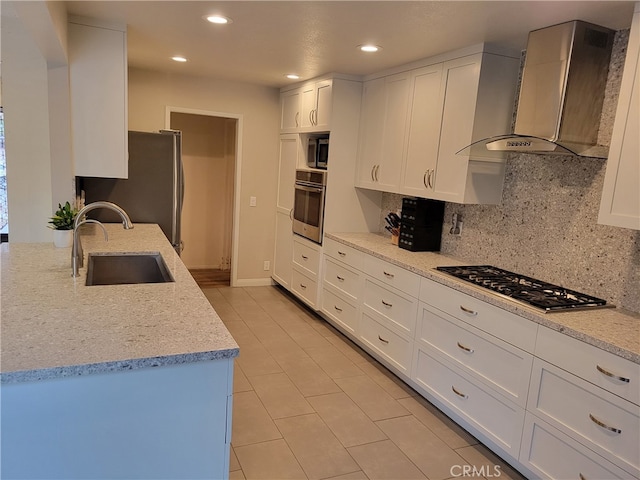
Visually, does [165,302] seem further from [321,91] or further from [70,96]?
[321,91]

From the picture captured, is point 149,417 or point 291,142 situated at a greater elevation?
point 291,142

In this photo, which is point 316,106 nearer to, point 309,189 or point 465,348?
point 309,189

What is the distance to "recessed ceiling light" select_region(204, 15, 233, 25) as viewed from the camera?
2.59 meters

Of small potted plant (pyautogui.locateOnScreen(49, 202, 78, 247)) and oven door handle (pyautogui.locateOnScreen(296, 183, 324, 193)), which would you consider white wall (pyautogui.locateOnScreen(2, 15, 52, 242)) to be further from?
oven door handle (pyautogui.locateOnScreen(296, 183, 324, 193))

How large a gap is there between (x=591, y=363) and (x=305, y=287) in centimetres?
300

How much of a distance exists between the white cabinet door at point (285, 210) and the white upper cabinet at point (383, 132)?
984 millimetres

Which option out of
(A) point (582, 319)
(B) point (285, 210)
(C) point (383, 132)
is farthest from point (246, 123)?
(A) point (582, 319)

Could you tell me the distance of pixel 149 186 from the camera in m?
3.72

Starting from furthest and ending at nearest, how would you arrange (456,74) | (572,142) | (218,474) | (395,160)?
(395,160)
(456,74)
(572,142)
(218,474)

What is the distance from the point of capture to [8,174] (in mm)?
3080

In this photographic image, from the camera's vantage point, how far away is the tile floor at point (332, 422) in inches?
89.5

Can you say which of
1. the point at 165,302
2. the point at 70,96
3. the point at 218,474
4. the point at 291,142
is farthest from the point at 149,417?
the point at 291,142

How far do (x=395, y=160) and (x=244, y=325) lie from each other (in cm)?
202

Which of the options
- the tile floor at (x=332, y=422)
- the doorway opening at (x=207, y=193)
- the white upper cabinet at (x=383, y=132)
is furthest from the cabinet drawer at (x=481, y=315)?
the doorway opening at (x=207, y=193)
